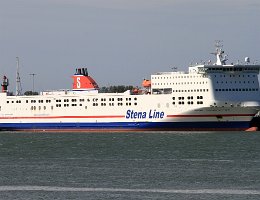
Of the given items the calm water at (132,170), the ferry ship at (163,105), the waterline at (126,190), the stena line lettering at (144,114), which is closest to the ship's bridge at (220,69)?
the ferry ship at (163,105)

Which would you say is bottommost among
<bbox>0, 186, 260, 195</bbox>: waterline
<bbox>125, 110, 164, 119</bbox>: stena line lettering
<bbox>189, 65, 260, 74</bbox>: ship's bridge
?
<bbox>0, 186, 260, 195</bbox>: waterline

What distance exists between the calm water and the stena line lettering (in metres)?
12.1

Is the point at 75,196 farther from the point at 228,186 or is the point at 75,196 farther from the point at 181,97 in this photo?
the point at 181,97

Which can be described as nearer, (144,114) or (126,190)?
(126,190)

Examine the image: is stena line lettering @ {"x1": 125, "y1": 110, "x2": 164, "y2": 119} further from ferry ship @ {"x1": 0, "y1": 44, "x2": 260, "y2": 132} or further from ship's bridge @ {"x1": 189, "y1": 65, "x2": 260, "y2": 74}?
ship's bridge @ {"x1": 189, "y1": 65, "x2": 260, "y2": 74}

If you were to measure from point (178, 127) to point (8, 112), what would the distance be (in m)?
15.1

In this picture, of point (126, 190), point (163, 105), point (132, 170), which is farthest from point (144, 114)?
point (126, 190)

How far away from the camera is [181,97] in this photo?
218 ft

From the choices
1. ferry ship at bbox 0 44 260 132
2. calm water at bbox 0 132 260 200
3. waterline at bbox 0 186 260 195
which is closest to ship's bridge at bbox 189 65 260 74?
ferry ship at bbox 0 44 260 132

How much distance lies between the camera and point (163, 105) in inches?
2625

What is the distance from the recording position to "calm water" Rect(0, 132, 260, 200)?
28.4 m

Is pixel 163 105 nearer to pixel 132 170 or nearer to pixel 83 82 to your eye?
pixel 83 82

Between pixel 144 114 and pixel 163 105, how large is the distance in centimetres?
159

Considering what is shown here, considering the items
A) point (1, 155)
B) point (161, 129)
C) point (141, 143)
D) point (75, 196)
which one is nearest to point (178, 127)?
point (161, 129)
